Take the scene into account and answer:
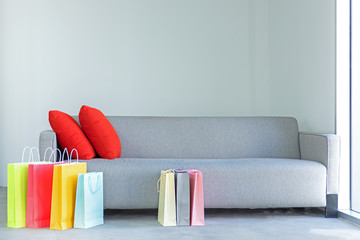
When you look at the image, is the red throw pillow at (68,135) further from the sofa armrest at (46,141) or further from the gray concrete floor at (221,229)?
the gray concrete floor at (221,229)

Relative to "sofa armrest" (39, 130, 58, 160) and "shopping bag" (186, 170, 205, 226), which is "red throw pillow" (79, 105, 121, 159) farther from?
"shopping bag" (186, 170, 205, 226)

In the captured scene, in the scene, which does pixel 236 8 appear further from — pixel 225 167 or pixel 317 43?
pixel 225 167

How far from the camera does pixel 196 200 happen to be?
2951 mm

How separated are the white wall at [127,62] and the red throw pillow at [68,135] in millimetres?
1436

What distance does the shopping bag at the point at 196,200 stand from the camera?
2.94m

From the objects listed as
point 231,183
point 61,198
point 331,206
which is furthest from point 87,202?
point 331,206

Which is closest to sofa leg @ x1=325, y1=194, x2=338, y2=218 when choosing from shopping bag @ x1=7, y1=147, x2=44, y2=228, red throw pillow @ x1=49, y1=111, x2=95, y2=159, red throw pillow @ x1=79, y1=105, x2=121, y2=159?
red throw pillow @ x1=79, y1=105, x2=121, y2=159

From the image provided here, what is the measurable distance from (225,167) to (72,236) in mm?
1136

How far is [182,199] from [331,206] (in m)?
1.12

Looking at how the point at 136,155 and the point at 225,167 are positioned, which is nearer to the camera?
the point at 225,167

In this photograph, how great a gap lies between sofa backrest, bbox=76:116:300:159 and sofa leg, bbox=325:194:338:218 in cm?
62

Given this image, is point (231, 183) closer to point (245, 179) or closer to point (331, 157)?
point (245, 179)

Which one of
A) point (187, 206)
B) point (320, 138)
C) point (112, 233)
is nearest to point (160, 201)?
point (187, 206)

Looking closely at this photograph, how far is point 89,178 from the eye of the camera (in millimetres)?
2857
